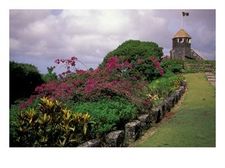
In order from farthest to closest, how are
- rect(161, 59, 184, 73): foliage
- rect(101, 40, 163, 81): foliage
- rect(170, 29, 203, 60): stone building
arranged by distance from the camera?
1. rect(161, 59, 184, 73): foliage
2. rect(101, 40, 163, 81): foliage
3. rect(170, 29, 203, 60): stone building

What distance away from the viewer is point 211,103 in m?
10.1

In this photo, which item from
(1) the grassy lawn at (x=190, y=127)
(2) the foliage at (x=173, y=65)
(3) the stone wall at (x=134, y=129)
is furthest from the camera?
(2) the foliage at (x=173, y=65)

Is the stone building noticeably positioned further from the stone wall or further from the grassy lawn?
the stone wall

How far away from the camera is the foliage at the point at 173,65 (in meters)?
12.7

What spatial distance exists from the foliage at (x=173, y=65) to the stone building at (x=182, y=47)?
14.4 inches

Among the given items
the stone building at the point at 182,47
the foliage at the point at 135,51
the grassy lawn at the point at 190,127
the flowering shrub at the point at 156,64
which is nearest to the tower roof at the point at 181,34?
the stone building at the point at 182,47

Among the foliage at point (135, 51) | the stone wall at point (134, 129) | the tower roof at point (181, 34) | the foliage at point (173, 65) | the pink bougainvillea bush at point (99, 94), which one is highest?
Answer: the tower roof at point (181, 34)

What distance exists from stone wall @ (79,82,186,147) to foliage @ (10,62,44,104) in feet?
7.27

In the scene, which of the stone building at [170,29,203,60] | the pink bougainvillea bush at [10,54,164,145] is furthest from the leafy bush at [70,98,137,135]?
the stone building at [170,29,203,60]

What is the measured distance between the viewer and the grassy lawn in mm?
9188

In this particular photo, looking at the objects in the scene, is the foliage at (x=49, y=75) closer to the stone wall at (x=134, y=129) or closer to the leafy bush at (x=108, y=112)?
the leafy bush at (x=108, y=112)

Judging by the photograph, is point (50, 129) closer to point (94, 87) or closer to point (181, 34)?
point (94, 87)
